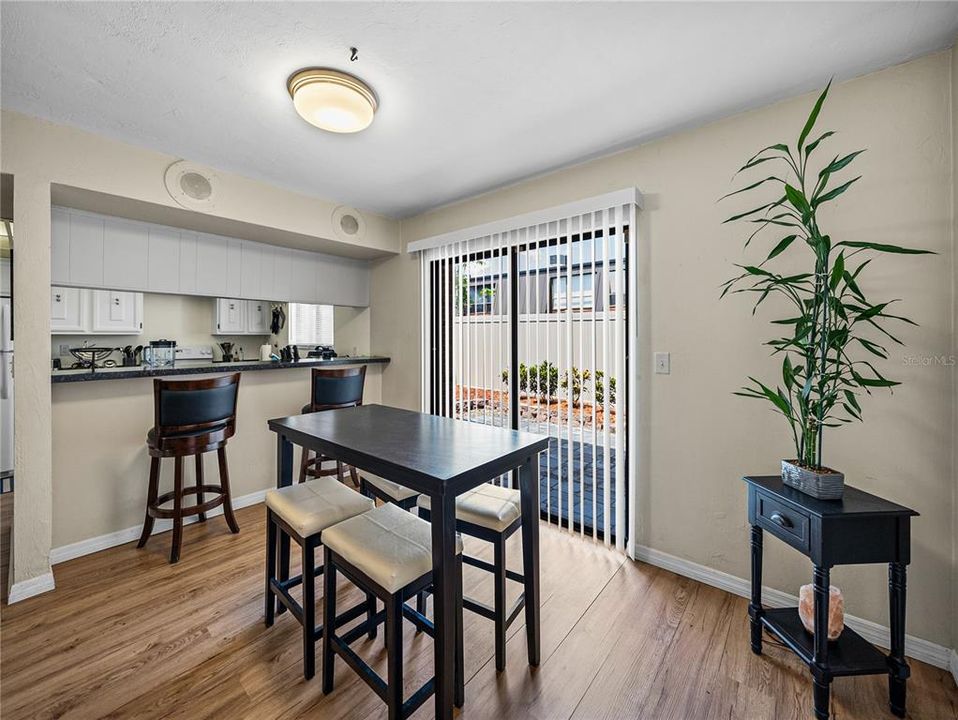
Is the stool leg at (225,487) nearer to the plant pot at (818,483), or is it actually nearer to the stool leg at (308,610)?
the stool leg at (308,610)

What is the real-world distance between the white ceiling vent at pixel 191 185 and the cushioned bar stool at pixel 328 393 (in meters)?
1.29

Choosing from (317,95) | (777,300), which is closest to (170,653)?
(317,95)

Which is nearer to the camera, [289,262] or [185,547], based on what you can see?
[185,547]

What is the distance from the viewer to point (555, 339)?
272 centimetres

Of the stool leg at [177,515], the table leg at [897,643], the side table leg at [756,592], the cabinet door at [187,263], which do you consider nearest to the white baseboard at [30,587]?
the stool leg at [177,515]

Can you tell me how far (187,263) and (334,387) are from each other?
138 centimetres

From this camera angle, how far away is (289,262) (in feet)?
11.6

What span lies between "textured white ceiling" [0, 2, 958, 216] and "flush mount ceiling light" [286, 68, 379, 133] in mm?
47

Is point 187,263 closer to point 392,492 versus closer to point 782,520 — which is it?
point 392,492

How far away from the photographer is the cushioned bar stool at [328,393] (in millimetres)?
3028

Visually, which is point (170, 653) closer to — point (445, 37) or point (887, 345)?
A: point (445, 37)

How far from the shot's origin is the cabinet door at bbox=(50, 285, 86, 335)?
3387 mm

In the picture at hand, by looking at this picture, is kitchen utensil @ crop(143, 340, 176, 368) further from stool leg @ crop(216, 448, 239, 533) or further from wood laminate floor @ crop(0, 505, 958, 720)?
wood laminate floor @ crop(0, 505, 958, 720)

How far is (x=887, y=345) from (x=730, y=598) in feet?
4.53
